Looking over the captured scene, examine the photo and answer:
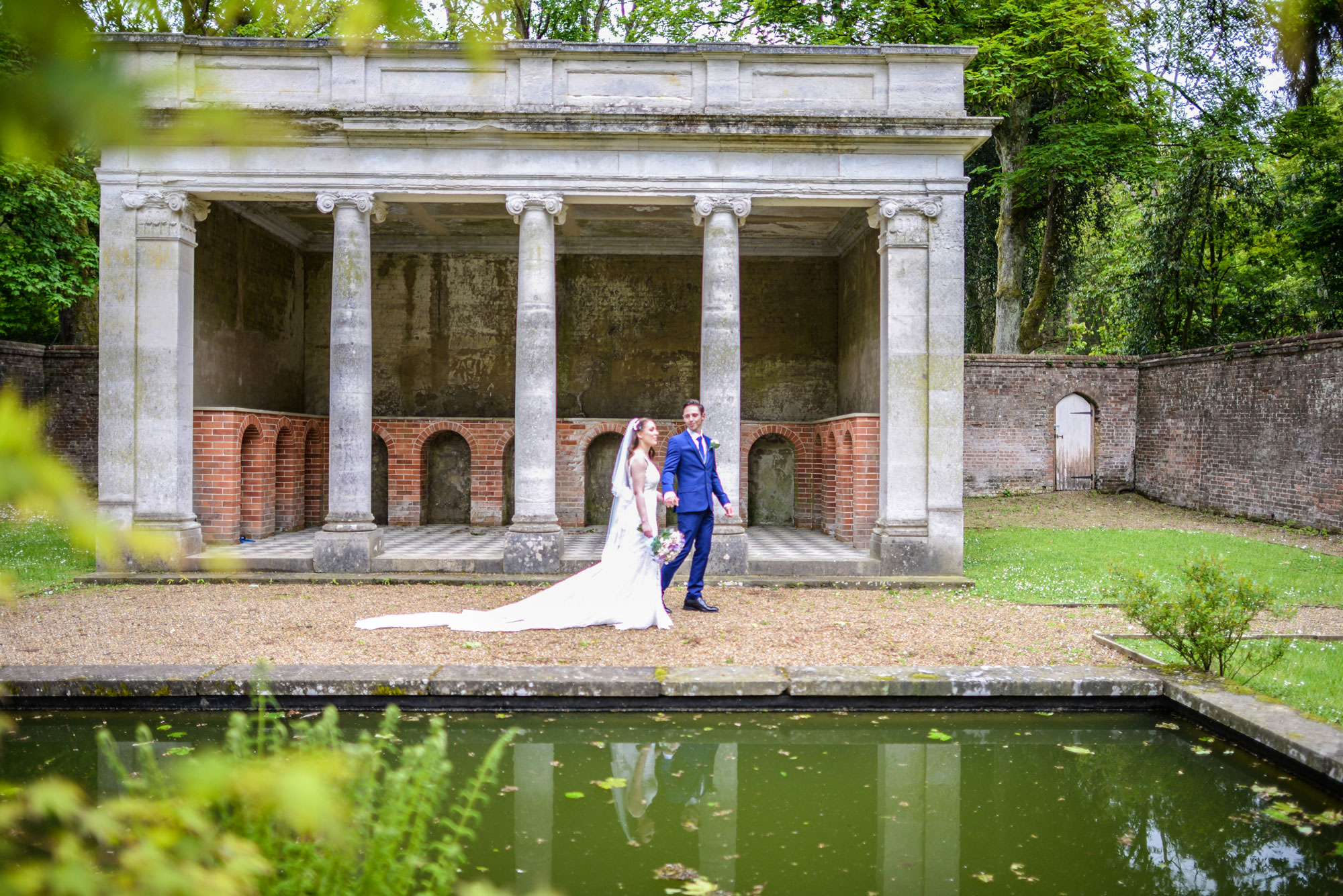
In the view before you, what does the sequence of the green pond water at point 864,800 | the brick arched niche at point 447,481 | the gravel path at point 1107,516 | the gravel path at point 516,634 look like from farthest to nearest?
1. the brick arched niche at point 447,481
2. the gravel path at point 1107,516
3. the gravel path at point 516,634
4. the green pond water at point 864,800

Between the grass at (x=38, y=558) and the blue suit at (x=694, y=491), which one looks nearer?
the blue suit at (x=694, y=491)

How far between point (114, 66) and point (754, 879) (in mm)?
3798

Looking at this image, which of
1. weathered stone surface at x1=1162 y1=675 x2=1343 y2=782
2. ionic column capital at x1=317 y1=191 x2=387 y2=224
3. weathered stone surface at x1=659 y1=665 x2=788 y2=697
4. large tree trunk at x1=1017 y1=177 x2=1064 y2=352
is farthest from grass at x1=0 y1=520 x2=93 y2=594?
large tree trunk at x1=1017 y1=177 x2=1064 y2=352

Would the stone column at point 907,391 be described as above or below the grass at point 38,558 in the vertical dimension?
above

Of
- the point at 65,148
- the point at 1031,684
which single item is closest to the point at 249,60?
the point at 1031,684

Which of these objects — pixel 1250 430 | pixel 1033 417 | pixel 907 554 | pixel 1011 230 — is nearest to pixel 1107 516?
pixel 1250 430

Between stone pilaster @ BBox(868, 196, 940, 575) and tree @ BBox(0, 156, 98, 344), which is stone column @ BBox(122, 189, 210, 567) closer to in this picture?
tree @ BBox(0, 156, 98, 344)

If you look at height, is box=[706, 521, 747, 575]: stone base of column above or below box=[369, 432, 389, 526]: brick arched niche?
below

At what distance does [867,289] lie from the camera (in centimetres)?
1481

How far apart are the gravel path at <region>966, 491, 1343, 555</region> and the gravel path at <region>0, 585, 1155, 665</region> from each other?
7765 mm

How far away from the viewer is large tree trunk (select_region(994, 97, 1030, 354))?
2178 cm

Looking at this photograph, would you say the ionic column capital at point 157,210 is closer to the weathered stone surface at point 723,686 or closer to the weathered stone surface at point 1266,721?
the weathered stone surface at point 723,686

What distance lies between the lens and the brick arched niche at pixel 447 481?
56.2ft

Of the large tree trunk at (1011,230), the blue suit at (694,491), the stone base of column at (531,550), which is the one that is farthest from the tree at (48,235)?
the large tree trunk at (1011,230)
